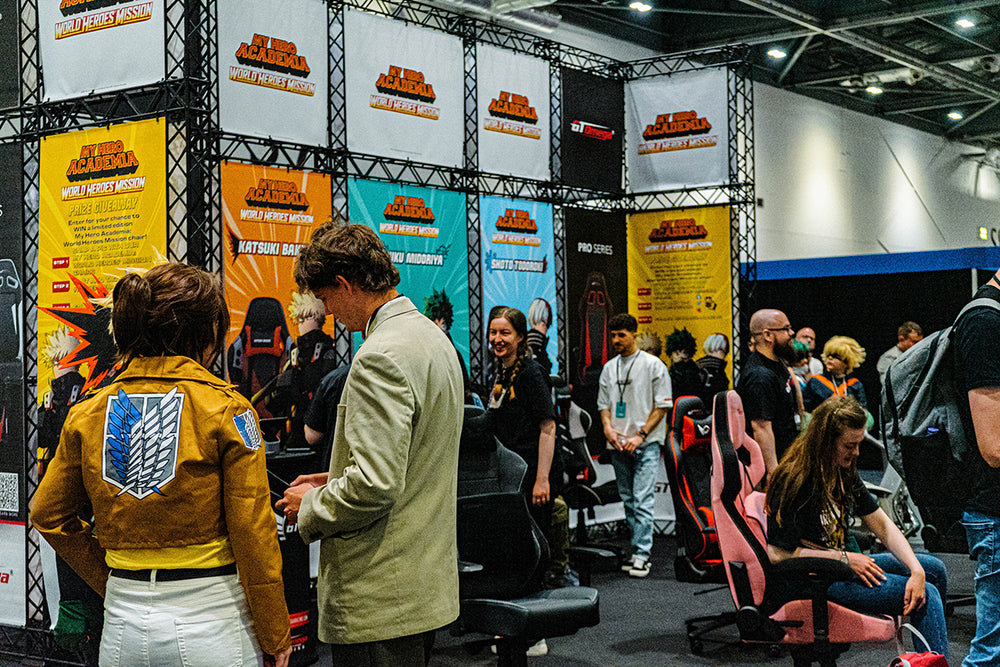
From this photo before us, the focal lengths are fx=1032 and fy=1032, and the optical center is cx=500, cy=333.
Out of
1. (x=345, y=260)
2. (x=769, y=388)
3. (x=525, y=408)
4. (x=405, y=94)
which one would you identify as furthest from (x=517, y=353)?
(x=345, y=260)

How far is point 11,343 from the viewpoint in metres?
5.12

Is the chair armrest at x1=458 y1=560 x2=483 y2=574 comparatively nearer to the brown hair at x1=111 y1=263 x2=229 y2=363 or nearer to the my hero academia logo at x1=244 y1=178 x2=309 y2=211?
the brown hair at x1=111 y1=263 x2=229 y2=363

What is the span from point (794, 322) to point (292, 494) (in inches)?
407

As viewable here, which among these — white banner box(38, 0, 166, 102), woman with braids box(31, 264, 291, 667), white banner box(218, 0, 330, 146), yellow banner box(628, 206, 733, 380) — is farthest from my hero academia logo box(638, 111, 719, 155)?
woman with braids box(31, 264, 291, 667)

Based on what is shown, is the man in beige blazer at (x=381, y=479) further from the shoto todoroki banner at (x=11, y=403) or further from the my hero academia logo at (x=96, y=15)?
the shoto todoroki banner at (x=11, y=403)

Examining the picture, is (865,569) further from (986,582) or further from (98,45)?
(98,45)

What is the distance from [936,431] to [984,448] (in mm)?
195

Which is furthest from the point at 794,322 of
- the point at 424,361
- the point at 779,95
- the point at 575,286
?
the point at 424,361

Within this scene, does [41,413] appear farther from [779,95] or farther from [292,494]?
[779,95]

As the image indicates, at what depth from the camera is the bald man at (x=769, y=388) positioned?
4.91 metres

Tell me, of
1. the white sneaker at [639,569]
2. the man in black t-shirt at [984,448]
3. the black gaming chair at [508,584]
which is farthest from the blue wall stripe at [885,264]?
the black gaming chair at [508,584]

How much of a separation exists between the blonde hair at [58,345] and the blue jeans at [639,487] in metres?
3.52

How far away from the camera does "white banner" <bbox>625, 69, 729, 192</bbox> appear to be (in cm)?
788

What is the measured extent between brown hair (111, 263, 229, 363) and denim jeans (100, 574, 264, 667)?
0.44 metres
